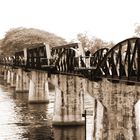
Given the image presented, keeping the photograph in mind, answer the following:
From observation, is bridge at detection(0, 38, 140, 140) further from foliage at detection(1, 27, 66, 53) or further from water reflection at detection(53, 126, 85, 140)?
foliage at detection(1, 27, 66, 53)

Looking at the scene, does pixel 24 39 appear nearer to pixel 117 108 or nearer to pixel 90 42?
pixel 90 42

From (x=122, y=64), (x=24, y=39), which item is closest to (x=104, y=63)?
(x=122, y=64)

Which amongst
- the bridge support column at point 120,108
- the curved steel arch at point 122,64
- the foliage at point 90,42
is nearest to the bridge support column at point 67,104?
the curved steel arch at point 122,64

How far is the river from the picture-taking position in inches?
1350

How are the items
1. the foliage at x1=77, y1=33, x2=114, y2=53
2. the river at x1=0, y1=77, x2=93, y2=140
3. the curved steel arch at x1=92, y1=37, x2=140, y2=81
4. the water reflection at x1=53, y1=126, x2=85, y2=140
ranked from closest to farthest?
the curved steel arch at x1=92, y1=37, x2=140, y2=81 < the water reflection at x1=53, y1=126, x2=85, y2=140 < the river at x1=0, y1=77, x2=93, y2=140 < the foliage at x1=77, y1=33, x2=114, y2=53

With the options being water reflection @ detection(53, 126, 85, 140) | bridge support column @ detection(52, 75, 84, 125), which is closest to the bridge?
bridge support column @ detection(52, 75, 84, 125)

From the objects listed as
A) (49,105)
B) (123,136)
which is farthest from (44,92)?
(123,136)

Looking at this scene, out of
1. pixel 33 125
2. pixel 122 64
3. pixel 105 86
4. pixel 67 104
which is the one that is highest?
pixel 122 64

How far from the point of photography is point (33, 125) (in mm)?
38906

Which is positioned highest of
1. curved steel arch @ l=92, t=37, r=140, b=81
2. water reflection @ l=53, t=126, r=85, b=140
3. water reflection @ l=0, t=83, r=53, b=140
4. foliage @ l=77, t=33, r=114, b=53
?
foliage @ l=77, t=33, r=114, b=53

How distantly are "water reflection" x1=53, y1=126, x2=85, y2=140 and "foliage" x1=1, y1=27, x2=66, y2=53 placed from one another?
87961 millimetres

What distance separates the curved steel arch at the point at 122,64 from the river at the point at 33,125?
902cm

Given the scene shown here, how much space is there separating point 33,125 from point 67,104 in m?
3.80

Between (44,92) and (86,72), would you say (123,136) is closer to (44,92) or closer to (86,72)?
(86,72)
